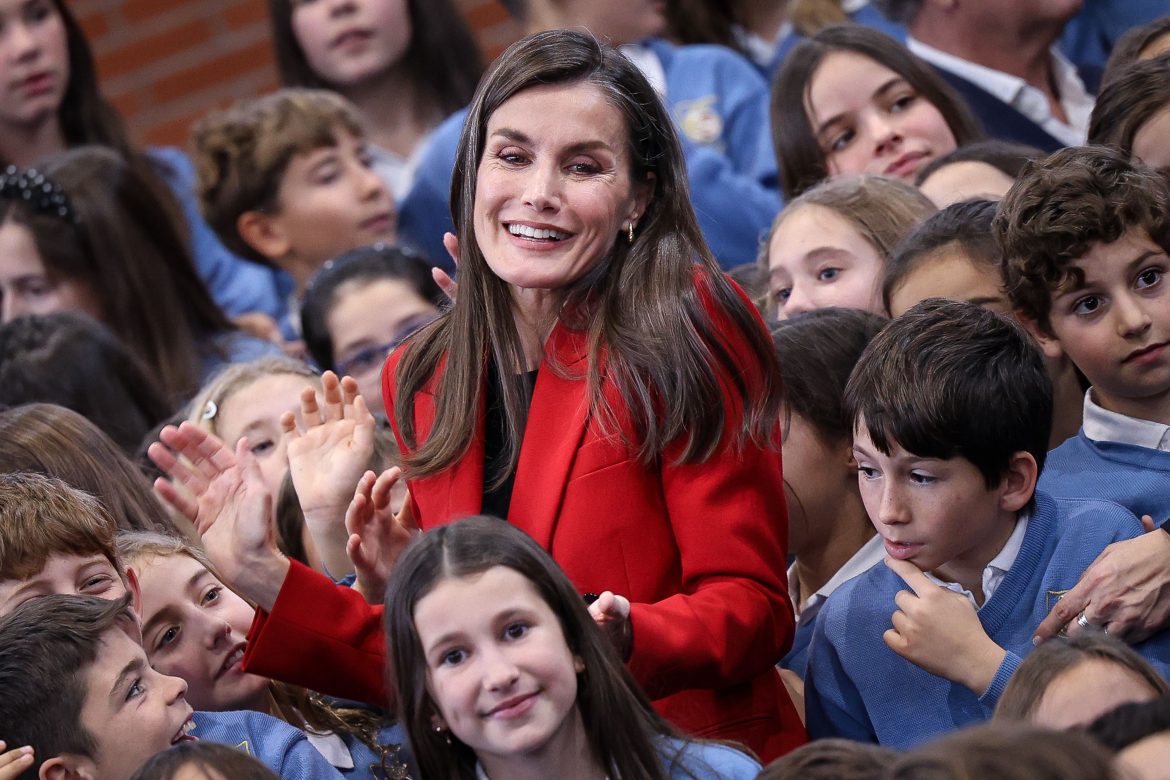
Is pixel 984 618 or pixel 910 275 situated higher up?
pixel 910 275

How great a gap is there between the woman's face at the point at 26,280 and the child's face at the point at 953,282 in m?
2.39

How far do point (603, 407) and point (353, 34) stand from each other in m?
2.91

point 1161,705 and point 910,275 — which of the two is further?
point 910,275

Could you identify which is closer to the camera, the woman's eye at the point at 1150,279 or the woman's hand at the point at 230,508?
the woman's hand at the point at 230,508

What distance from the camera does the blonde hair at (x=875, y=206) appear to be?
3.26 meters

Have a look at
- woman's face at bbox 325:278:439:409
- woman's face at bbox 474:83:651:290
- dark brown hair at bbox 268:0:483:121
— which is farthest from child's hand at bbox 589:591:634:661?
dark brown hair at bbox 268:0:483:121

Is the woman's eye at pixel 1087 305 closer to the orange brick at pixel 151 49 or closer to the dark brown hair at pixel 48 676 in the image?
the dark brown hair at pixel 48 676

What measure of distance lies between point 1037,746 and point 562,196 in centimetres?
109

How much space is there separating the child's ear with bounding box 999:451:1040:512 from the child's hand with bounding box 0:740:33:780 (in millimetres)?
1368

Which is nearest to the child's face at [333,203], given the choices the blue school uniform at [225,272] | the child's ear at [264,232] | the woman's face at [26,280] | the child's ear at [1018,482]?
the child's ear at [264,232]

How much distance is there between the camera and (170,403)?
400cm

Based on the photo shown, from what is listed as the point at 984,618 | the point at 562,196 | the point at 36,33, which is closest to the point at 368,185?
the point at 36,33

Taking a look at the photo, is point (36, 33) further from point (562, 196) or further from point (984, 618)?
point (984, 618)

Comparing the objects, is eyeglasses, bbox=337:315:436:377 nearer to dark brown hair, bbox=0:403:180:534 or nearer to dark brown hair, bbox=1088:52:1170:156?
dark brown hair, bbox=0:403:180:534
